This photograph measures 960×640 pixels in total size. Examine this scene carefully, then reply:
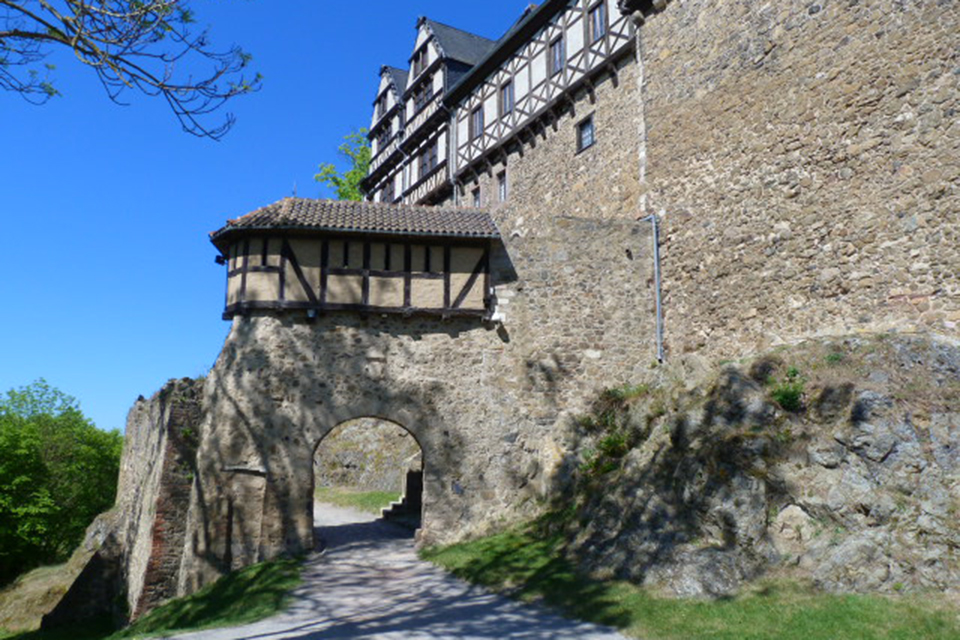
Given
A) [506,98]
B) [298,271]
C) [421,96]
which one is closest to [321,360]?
[298,271]

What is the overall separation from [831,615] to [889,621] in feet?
1.75

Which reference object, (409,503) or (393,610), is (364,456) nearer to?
(409,503)

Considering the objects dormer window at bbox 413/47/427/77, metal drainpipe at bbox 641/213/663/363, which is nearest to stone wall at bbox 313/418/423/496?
metal drainpipe at bbox 641/213/663/363

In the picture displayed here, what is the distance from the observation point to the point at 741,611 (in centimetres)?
779

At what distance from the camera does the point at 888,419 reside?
9.15m

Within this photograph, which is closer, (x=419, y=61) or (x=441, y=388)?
(x=441, y=388)

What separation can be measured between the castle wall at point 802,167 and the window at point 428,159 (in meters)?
11.9

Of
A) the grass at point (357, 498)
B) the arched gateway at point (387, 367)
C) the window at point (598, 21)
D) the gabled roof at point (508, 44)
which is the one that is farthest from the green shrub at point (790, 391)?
the gabled roof at point (508, 44)

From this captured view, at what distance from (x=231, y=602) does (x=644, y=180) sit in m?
12.4

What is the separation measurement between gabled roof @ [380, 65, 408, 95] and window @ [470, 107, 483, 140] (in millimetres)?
8380

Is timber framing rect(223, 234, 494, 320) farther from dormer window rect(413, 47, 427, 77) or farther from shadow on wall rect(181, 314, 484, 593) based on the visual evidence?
dormer window rect(413, 47, 427, 77)

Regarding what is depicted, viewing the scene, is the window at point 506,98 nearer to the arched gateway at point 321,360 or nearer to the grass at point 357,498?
the arched gateway at point 321,360

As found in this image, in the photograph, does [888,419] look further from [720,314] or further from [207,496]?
[207,496]

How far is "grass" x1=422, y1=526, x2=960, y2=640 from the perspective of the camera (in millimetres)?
7000
